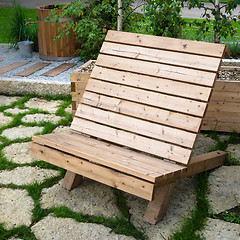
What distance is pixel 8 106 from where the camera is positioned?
4.43 meters

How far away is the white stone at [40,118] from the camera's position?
4070 millimetres

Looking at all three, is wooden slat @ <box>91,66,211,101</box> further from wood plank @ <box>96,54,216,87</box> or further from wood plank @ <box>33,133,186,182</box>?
wood plank @ <box>33,133,186,182</box>

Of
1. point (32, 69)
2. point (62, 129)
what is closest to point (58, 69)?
point (32, 69)

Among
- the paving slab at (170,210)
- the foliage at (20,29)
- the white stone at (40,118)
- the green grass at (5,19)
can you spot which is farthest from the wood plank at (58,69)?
the paving slab at (170,210)

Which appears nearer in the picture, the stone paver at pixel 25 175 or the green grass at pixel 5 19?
the stone paver at pixel 25 175

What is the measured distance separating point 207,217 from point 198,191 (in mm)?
305

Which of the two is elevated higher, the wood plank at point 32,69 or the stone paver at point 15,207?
the wood plank at point 32,69

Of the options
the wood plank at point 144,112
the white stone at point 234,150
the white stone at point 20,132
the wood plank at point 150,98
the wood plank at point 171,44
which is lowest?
the white stone at point 20,132

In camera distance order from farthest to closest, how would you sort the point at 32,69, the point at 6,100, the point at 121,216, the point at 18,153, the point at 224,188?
the point at 32,69 < the point at 6,100 < the point at 18,153 < the point at 224,188 < the point at 121,216

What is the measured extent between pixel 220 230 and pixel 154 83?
1.12 metres

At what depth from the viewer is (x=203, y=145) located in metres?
3.54

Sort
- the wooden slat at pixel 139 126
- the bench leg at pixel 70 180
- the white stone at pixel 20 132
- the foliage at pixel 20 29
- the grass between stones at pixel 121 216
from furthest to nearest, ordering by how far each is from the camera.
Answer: the foliage at pixel 20 29
the white stone at pixel 20 132
the bench leg at pixel 70 180
the wooden slat at pixel 139 126
the grass between stones at pixel 121 216

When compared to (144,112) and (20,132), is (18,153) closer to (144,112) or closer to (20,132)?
(20,132)

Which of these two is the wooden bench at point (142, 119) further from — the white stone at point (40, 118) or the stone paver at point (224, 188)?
the white stone at point (40, 118)
